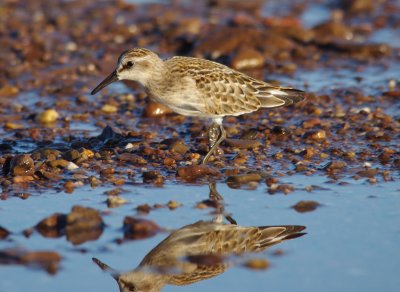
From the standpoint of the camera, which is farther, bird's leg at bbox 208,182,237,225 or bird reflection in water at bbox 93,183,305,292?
bird's leg at bbox 208,182,237,225

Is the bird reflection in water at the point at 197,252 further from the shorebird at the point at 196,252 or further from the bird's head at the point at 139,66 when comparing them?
→ the bird's head at the point at 139,66

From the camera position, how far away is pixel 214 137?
10.6 m

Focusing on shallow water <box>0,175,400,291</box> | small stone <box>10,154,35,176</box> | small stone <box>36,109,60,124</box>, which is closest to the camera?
shallow water <box>0,175,400,291</box>

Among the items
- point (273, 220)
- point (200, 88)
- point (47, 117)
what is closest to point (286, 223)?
point (273, 220)

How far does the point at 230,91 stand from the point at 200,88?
1.61ft

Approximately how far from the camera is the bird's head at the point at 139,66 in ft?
33.6

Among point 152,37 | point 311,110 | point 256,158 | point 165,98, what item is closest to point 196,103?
point 165,98

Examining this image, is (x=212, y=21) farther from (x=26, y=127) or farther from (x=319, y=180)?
(x=319, y=180)

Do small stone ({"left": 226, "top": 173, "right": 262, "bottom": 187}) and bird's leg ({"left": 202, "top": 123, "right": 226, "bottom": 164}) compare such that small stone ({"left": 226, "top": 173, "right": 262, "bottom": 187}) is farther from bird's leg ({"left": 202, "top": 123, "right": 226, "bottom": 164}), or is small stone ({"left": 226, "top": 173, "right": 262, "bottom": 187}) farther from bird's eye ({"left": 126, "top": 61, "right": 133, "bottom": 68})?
bird's eye ({"left": 126, "top": 61, "right": 133, "bottom": 68})

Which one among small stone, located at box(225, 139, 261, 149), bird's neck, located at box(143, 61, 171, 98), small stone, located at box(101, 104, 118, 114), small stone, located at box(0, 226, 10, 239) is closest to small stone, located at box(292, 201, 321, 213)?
small stone, located at box(225, 139, 261, 149)

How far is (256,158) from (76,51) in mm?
6377

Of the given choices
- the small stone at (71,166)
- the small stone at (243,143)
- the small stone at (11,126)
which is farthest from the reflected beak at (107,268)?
the small stone at (11,126)

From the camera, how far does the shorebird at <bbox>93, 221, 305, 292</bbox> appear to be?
710cm

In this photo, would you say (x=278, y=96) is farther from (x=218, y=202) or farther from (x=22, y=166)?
(x=22, y=166)
